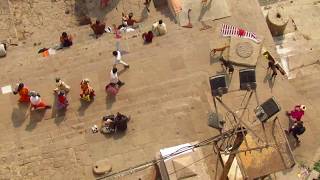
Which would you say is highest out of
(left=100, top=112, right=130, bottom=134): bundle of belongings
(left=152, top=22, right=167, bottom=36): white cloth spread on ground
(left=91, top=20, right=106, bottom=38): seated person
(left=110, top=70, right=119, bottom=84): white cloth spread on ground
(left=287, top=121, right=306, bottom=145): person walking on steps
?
(left=91, top=20, right=106, bottom=38): seated person

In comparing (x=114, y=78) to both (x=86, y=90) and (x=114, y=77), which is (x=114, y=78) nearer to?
(x=114, y=77)

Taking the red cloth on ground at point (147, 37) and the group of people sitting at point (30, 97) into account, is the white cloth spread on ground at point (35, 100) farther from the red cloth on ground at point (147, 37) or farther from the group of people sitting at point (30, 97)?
the red cloth on ground at point (147, 37)

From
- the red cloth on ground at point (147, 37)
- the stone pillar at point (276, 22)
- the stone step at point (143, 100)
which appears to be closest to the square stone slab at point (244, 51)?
the stone step at point (143, 100)

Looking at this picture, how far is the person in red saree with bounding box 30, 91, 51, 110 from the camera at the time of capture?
20.0 meters

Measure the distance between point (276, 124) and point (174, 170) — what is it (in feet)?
15.0

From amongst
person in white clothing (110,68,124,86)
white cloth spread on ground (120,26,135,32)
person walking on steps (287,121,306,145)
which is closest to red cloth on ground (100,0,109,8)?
white cloth spread on ground (120,26,135,32)

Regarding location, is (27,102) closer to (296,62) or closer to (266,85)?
(266,85)

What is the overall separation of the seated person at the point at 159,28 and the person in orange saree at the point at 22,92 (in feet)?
20.1

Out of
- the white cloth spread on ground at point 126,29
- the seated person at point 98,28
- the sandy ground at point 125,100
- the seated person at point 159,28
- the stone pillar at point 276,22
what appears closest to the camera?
the sandy ground at point 125,100

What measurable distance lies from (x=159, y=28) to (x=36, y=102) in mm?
6237

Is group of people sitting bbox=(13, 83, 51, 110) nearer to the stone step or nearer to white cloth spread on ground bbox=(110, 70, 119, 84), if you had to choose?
the stone step

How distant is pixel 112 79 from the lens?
20.7 metres

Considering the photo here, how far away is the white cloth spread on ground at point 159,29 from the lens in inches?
880

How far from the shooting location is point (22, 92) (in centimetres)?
2041
